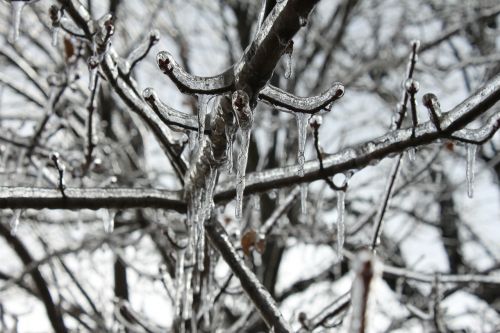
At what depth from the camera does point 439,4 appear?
7.84 meters

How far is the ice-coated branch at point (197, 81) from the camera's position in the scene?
1.40m

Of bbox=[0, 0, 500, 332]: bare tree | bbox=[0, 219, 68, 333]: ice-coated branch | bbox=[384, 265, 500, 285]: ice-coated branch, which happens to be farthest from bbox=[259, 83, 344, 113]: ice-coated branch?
bbox=[0, 219, 68, 333]: ice-coated branch

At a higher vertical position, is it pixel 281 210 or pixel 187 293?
pixel 281 210

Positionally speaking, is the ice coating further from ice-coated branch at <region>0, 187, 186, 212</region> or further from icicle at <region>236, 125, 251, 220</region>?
ice-coated branch at <region>0, 187, 186, 212</region>

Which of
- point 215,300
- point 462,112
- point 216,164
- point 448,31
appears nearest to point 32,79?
point 215,300

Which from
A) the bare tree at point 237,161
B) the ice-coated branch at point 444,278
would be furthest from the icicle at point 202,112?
the ice-coated branch at point 444,278

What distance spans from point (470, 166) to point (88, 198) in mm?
1375

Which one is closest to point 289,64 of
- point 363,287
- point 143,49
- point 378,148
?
point 378,148

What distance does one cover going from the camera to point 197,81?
4.73ft

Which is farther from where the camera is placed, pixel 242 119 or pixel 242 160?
pixel 242 160

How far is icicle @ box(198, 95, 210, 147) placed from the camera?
1467 millimetres

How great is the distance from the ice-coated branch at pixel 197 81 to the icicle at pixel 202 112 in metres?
0.03

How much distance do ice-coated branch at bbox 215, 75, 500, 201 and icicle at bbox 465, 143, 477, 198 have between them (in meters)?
0.16

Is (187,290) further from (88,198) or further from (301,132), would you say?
(301,132)
